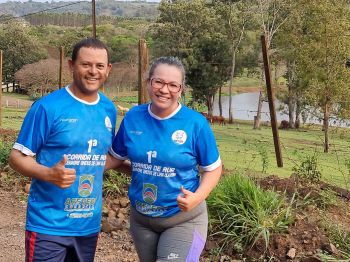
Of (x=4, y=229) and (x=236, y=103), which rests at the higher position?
(x=4, y=229)

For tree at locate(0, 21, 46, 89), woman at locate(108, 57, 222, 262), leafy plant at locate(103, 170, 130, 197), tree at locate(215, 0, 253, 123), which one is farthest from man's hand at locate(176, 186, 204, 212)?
tree at locate(0, 21, 46, 89)

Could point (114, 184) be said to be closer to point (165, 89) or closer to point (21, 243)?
point (21, 243)

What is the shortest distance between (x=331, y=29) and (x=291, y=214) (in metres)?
20.5

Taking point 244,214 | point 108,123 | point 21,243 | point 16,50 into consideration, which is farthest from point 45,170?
point 16,50

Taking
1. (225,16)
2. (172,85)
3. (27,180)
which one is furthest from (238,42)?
(172,85)

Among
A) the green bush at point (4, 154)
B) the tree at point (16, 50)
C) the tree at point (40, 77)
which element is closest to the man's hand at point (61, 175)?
the green bush at point (4, 154)

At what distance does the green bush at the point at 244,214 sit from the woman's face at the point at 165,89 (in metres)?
2.02

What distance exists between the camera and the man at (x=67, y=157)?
2.61m

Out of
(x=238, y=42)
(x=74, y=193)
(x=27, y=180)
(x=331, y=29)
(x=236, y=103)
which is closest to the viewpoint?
(x=74, y=193)

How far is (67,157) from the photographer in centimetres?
265

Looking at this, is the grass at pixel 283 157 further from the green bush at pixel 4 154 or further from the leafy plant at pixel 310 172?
the green bush at pixel 4 154

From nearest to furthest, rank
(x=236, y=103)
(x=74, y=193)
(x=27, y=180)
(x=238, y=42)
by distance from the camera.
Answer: (x=74, y=193) → (x=27, y=180) → (x=238, y=42) → (x=236, y=103)

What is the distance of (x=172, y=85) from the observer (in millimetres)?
2793

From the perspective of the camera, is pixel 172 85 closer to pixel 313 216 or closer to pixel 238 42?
pixel 313 216
